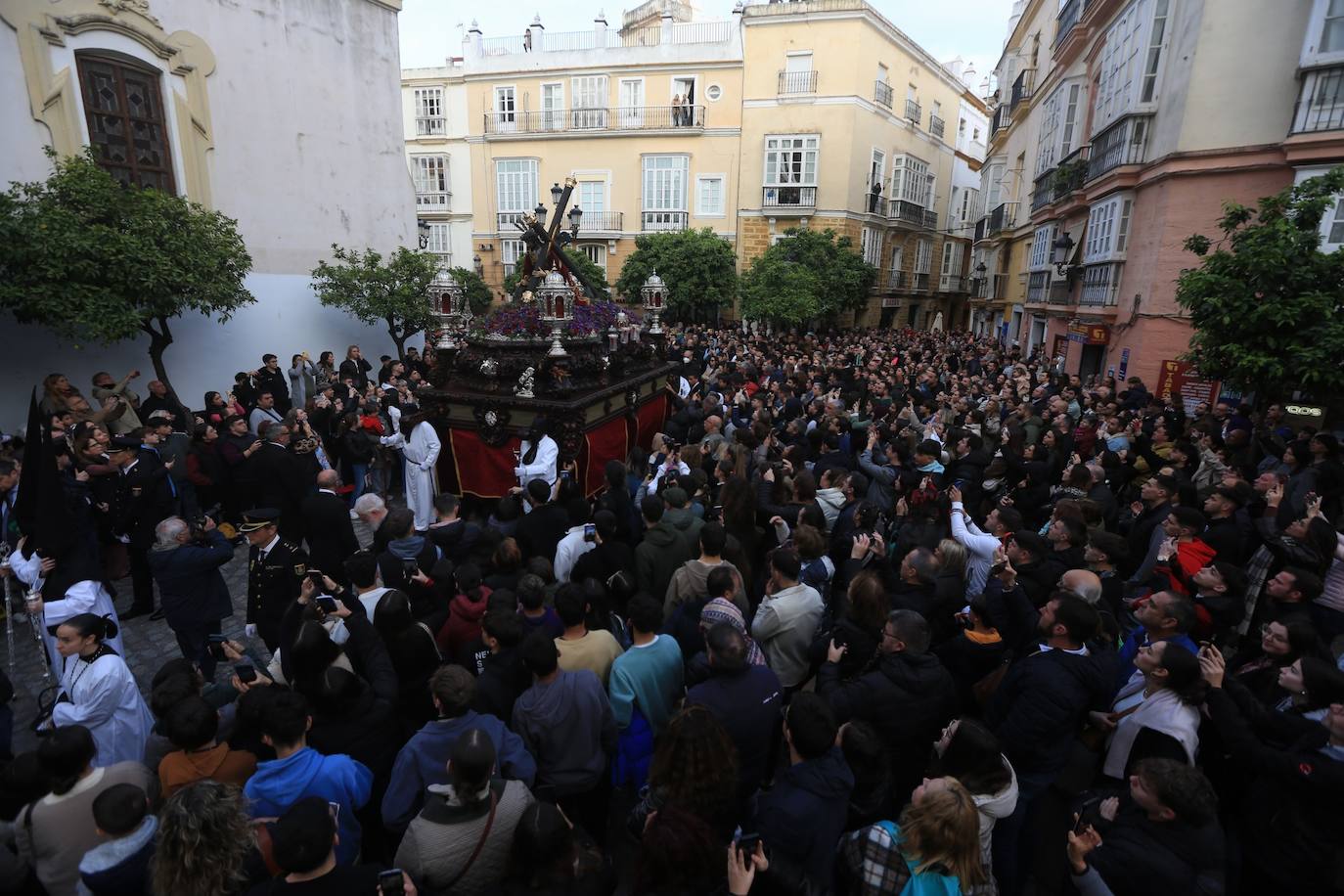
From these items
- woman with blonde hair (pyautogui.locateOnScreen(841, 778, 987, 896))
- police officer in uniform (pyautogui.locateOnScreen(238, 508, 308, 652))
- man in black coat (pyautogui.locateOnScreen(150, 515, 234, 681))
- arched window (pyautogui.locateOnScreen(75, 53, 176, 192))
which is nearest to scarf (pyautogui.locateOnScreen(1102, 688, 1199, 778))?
woman with blonde hair (pyautogui.locateOnScreen(841, 778, 987, 896))

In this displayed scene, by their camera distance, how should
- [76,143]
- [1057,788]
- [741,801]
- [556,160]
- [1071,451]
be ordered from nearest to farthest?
[741,801] → [1057,788] → [1071,451] → [76,143] → [556,160]

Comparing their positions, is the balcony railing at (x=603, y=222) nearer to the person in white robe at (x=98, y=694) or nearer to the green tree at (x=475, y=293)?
the green tree at (x=475, y=293)

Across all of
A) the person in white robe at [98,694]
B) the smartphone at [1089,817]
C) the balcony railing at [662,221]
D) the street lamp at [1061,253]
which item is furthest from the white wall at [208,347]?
the street lamp at [1061,253]

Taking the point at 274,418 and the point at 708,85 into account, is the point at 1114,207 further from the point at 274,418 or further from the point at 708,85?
the point at 708,85

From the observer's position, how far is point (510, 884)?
2252 millimetres

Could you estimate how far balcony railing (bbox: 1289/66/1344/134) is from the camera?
1013 cm

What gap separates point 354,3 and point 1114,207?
1692cm

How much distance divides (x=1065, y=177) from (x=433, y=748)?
62.3 ft

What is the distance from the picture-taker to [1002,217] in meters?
24.9

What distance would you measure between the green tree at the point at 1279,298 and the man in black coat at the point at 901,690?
685 centimetres

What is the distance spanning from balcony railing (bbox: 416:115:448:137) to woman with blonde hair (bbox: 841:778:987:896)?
109 ft

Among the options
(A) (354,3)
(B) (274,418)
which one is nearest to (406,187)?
(A) (354,3)

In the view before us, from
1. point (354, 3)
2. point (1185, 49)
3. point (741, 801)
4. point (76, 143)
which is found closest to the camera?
point (741, 801)

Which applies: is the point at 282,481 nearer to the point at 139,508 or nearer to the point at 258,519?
the point at 139,508
